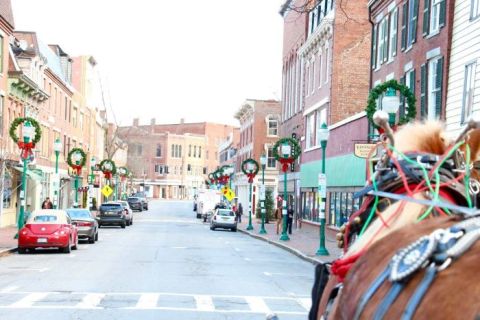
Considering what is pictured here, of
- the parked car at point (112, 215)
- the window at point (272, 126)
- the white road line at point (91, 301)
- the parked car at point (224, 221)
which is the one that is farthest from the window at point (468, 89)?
the window at point (272, 126)

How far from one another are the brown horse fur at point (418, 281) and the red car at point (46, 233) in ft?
77.3

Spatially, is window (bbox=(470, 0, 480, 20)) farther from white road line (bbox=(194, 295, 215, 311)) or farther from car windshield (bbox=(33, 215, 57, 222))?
car windshield (bbox=(33, 215, 57, 222))

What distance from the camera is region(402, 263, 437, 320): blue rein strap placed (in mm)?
2027

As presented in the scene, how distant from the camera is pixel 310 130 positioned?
46.8 m

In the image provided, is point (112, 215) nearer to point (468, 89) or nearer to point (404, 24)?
point (404, 24)

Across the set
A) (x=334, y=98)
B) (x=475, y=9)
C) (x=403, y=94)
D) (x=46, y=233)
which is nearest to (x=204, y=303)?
(x=403, y=94)

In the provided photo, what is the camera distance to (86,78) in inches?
2783

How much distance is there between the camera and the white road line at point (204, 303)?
1226 cm

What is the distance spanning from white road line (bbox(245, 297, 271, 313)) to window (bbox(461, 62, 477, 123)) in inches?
374

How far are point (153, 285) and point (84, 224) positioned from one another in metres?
16.0

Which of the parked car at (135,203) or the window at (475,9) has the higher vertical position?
the window at (475,9)

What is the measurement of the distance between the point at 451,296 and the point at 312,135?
1742 inches

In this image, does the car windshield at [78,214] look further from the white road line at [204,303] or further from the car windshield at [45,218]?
the white road line at [204,303]

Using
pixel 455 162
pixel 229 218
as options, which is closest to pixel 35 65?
pixel 229 218
